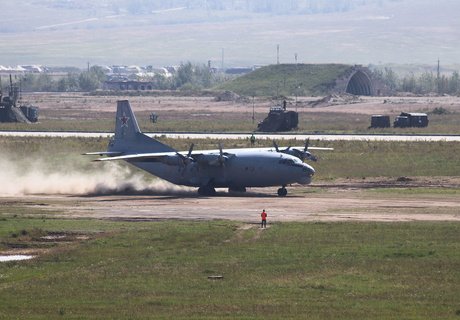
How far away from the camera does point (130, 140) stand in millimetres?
76938

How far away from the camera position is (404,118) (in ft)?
492

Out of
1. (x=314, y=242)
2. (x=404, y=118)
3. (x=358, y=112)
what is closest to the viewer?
(x=314, y=242)

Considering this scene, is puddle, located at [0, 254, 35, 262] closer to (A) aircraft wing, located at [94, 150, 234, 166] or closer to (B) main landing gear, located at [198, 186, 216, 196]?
(A) aircraft wing, located at [94, 150, 234, 166]

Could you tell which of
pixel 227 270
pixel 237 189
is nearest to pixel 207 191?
→ pixel 237 189

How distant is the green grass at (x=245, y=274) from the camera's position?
37.3 meters

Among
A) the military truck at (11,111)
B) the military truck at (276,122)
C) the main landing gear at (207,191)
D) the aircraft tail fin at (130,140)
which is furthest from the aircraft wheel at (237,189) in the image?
the military truck at (11,111)

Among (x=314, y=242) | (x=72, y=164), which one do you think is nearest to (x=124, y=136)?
(x=72, y=164)

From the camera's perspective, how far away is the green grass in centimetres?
3728

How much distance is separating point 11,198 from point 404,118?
281 ft

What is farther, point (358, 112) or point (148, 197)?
point (358, 112)

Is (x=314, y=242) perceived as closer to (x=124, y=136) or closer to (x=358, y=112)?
(x=124, y=136)

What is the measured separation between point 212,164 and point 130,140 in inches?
246

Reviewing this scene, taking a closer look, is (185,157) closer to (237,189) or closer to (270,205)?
(237,189)

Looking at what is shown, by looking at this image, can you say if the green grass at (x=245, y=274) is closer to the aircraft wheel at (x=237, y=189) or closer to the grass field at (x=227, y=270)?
the grass field at (x=227, y=270)
